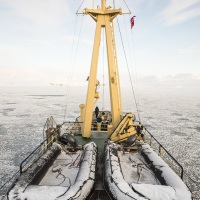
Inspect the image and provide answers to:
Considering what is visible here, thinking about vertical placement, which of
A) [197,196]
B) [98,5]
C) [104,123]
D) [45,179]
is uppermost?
[98,5]

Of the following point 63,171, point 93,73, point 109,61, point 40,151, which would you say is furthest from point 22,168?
point 109,61

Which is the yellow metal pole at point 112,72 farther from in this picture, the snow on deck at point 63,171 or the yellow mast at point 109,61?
the snow on deck at point 63,171

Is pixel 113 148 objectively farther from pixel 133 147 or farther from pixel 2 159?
pixel 2 159

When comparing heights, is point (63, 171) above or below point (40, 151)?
below

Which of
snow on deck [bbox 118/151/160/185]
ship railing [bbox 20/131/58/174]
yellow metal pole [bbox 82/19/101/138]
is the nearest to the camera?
snow on deck [bbox 118/151/160/185]

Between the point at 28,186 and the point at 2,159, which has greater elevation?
the point at 28,186

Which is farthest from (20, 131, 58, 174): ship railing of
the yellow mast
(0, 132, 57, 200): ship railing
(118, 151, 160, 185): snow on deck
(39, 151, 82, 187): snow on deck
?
(118, 151, 160, 185): snow on deck

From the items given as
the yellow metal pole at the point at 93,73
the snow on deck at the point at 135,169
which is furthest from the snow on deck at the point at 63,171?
the yellow metal pole at the point at 93,73

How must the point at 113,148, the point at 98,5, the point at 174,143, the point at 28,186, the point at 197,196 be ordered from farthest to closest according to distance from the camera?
the point at 174,143 → the point at 98,5 → the point at 197,196 → the point at 113,148 → the point at 28,186

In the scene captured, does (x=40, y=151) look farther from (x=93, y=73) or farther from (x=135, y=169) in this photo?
(x=93, y=73)

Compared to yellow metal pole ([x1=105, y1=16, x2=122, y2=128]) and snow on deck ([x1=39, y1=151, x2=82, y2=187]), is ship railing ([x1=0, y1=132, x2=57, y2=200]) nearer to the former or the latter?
snow on deck ([x1=39, y1=151, x2=82, y2=187])

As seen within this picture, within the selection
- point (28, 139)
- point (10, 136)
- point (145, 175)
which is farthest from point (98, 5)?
point (10, 136)
